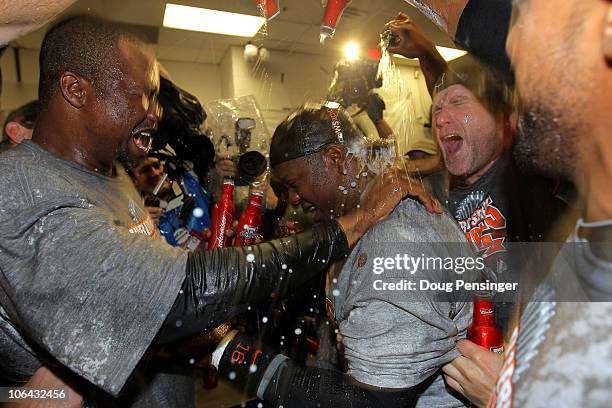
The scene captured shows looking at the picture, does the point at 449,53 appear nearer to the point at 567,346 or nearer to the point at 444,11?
the point at 444,11

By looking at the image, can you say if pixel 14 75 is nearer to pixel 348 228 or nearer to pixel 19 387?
pixel 19 387

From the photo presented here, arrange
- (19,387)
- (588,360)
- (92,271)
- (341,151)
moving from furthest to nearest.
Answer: (341,151) → (19,387) → (92,271) → (588,360)

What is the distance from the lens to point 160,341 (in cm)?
56

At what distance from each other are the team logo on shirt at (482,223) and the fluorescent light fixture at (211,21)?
1.66 feet

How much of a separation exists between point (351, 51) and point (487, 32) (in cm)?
23

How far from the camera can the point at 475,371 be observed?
1.97ft

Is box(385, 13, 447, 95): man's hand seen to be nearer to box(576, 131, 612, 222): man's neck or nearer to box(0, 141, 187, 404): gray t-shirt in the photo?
box(576, 131, 612, 222): man's neck

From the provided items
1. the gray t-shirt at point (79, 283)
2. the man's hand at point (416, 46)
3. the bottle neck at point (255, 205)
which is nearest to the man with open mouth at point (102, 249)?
the gray t-shirt at point (79, 283)

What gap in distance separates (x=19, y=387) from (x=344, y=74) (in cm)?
76

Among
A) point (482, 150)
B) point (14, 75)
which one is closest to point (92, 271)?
point (14, 75)

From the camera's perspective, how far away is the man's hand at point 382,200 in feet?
2.20

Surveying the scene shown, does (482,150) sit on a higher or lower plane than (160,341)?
higher

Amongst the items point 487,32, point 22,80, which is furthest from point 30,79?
point 487,32

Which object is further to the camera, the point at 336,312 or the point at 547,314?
the point at 336,312
